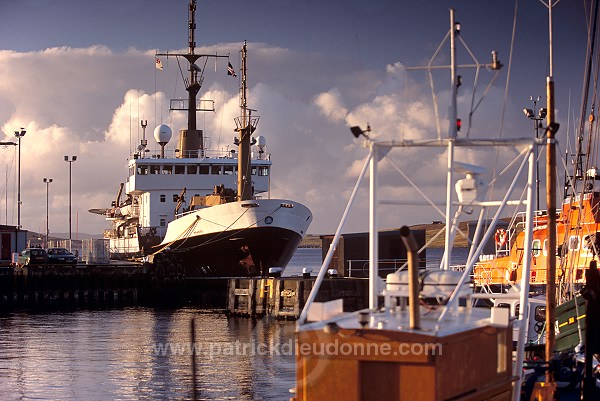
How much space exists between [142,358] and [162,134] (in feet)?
145

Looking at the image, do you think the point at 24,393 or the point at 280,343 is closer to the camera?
the point at 24,393

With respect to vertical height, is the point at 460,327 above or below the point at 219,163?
below

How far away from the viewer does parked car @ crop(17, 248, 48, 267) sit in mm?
71000

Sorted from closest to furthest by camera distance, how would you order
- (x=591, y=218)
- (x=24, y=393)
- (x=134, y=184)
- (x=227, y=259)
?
(x=24, y=393) → (x=591, y=218) → (x=227, y=259) → (x=134, y=184)

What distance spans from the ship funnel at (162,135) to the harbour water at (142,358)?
86.2ft

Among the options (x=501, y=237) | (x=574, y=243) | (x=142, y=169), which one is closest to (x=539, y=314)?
(x=574, y=243)

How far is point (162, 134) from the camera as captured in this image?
7531 centimetres

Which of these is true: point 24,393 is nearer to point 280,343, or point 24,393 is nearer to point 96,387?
point 96,387

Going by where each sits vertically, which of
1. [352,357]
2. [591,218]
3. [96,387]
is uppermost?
[591,218]

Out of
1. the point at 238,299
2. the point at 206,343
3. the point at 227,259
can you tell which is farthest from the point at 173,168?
the point at 206,343

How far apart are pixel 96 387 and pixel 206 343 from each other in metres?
10.7

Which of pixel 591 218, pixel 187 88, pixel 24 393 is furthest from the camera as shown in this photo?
pixel 187 88

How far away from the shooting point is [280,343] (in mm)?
36156

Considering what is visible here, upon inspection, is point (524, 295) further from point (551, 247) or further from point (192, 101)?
point (192, 101)
